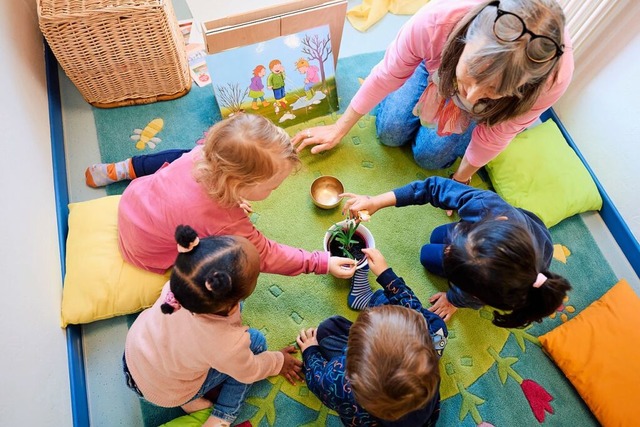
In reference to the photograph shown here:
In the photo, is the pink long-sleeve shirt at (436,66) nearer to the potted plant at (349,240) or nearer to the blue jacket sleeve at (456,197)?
the blue jacket sleeve at (456,197)

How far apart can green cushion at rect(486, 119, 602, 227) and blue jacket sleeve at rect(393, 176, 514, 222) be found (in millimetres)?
428

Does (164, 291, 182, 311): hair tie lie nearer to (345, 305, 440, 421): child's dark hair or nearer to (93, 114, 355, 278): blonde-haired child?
(93, 114, 355, 278): blonde-haired child

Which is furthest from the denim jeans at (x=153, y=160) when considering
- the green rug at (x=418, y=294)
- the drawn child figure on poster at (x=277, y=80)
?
the drawn child figure on poster at (x=277, y=80)

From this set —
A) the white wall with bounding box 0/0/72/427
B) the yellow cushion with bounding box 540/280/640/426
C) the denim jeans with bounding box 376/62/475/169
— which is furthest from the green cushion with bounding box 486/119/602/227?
the white wall with bounding box 0/0/72/427

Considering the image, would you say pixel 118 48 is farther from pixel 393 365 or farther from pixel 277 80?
pixel 393 365

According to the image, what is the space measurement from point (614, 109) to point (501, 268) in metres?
1.04

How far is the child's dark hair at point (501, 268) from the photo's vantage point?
2.98 ft

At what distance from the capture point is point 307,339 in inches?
49.6

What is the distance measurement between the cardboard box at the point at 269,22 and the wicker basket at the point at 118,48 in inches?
6.4

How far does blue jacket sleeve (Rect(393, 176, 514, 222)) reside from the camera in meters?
1.10

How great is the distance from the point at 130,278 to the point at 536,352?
1.24m

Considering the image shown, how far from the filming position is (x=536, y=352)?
1.37 meters

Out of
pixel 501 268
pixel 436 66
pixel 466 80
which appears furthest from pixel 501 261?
pixel 436 66

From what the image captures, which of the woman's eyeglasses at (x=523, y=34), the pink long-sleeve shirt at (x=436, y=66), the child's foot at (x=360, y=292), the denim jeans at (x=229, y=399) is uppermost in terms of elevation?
the woman's eyeglasses at (x=523, y=34)
